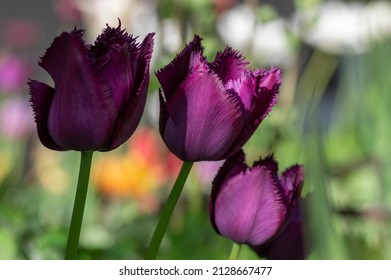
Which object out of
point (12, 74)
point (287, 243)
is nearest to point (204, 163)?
point (12, 74)

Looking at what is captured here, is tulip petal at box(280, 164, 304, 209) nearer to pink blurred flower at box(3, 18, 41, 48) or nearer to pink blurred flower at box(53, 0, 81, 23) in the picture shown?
pink blurred flower at box(53, 0, 81, 23)

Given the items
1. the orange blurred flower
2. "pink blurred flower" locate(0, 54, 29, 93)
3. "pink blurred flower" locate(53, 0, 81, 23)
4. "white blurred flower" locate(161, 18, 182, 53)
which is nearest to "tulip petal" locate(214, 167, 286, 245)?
"white blurred flower" locate(161, 18, 182, 53)

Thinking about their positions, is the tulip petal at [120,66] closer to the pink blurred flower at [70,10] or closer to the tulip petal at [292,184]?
the tulip petal at [292,184]

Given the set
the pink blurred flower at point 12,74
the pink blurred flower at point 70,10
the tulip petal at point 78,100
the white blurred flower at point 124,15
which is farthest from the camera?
the pink blurred flower at point 12,74

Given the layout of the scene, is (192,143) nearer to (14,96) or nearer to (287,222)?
(287,222)

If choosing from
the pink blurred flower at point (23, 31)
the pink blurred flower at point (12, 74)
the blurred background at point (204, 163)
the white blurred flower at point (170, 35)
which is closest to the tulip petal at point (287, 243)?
the blurred background at point (204, 163)
